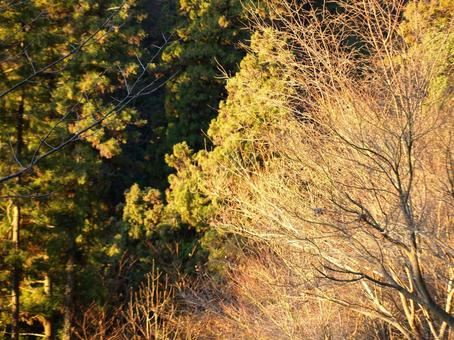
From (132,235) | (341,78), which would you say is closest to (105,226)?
(132,235)

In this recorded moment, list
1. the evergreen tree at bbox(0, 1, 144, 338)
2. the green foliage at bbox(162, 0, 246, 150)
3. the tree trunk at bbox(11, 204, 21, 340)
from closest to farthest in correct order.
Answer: the evergreen tree at bbox(0, 1, 144, 338) < the tree trunk at bbox(11, 204, 21, 340) < the green foliage at bbox(162, 0, 246, 150)

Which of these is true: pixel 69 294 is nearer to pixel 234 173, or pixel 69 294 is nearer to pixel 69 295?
pixel 69 295

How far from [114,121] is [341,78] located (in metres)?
10.4

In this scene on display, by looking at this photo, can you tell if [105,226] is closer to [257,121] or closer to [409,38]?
[257,121]

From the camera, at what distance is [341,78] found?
20.7 ft

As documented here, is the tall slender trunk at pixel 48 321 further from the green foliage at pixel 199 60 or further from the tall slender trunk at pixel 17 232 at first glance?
the green foliage at pixel 199 60

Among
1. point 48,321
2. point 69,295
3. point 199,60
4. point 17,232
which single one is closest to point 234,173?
point 17,232

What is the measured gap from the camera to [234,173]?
326 inches

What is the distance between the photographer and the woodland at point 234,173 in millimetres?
6094

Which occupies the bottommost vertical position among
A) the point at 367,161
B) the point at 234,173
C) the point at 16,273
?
the point at 367,161

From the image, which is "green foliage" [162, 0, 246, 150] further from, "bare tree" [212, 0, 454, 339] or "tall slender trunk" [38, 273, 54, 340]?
"bare tree" [212, 0, 454, 339]

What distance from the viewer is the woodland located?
6.09 m

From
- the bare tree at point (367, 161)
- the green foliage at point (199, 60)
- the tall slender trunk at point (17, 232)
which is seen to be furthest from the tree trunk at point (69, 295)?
the bare tree at point (367, 161)

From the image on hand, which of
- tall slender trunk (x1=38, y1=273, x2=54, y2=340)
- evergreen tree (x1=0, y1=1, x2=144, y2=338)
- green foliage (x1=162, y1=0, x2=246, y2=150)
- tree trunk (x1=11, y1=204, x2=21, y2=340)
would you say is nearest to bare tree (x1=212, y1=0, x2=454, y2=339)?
evergreen tree (x1=0, y1=1, x2=144, y2=338)
